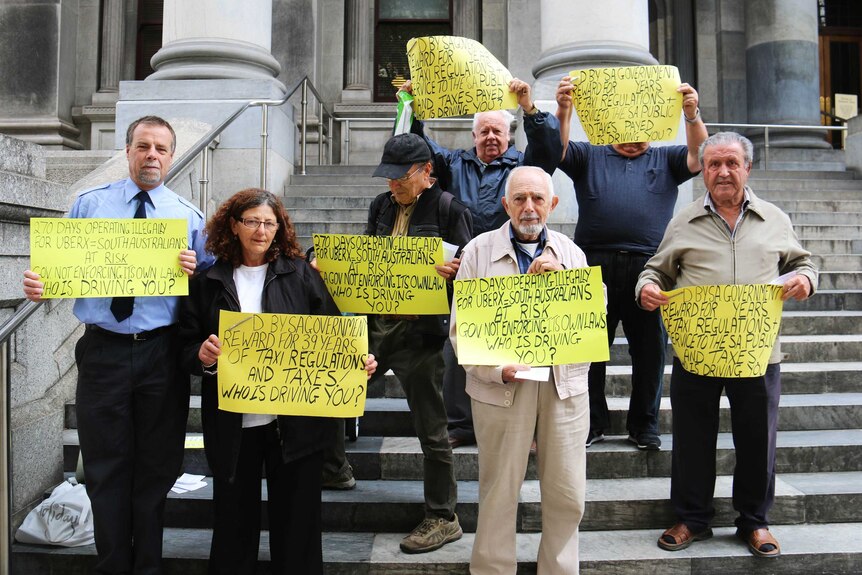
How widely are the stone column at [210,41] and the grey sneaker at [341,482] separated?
5.47 meters

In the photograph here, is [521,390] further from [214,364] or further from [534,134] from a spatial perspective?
[534,134]

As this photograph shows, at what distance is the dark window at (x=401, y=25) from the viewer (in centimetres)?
1370

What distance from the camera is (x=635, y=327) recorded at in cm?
437

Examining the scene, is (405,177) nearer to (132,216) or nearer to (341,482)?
(132,216)

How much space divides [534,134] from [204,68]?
209 inches

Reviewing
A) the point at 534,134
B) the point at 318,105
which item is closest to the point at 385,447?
the point at 534,134

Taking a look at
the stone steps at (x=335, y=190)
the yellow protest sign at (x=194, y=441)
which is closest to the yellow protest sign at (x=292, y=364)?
the yellow protest sign at (x=194, y=441)

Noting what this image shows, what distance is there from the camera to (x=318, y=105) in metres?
12.1

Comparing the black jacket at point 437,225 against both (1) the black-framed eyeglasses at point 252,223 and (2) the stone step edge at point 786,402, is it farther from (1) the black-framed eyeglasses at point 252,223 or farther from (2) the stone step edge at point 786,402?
(2) the stone step edge at point 786,402

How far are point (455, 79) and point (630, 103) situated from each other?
40.1 inches

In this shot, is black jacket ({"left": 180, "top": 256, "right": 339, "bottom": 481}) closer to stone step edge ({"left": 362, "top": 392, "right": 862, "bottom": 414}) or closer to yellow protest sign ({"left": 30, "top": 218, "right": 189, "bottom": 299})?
yellow protest sign ({"left": 30, "top": 218, "right": 189, "bottom": 299})

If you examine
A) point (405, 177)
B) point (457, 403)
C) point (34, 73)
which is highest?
point (34, 73)

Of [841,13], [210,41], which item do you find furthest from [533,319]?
[841,13]

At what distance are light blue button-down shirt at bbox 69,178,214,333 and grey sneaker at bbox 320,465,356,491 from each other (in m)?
1.49
